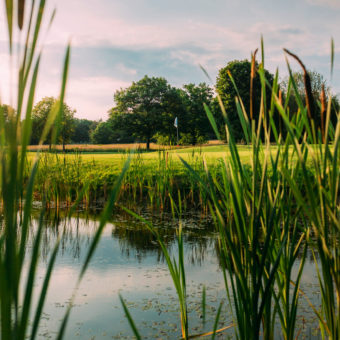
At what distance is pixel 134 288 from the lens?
2590 millimetres

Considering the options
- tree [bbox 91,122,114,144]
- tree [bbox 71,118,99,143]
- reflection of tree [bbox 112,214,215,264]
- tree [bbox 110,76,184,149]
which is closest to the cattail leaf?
reflection of tree [bbox 112,214,215,264]

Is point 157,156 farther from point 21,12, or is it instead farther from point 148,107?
point 148,107

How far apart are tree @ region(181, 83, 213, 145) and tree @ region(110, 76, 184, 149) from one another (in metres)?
1.72

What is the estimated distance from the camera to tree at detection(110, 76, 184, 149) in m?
32.1

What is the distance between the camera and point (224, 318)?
2.16m

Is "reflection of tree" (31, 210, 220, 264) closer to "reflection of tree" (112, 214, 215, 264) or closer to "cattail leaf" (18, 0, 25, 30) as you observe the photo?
"reflection of tree" (112, 214, 215, 264)

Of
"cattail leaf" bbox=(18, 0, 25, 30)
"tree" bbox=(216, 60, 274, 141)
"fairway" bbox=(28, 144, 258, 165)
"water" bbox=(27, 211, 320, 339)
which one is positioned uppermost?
"tree" bbox=(216, 60, 274, 141)

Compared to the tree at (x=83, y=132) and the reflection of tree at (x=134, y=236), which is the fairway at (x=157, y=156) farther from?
the tree at (x=83, y=132)

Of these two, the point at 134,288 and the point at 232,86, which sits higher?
the point at 232,86

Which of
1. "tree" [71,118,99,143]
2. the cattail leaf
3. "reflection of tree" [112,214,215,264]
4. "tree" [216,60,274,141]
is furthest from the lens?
"tree" [71,118,99,143]

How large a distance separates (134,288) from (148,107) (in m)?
31.4

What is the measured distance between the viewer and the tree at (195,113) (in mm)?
34281

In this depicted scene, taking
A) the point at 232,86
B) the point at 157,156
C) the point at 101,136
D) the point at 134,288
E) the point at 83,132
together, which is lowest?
the point at 134,288

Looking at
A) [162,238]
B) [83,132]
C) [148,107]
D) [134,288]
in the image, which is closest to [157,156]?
[162,238]
